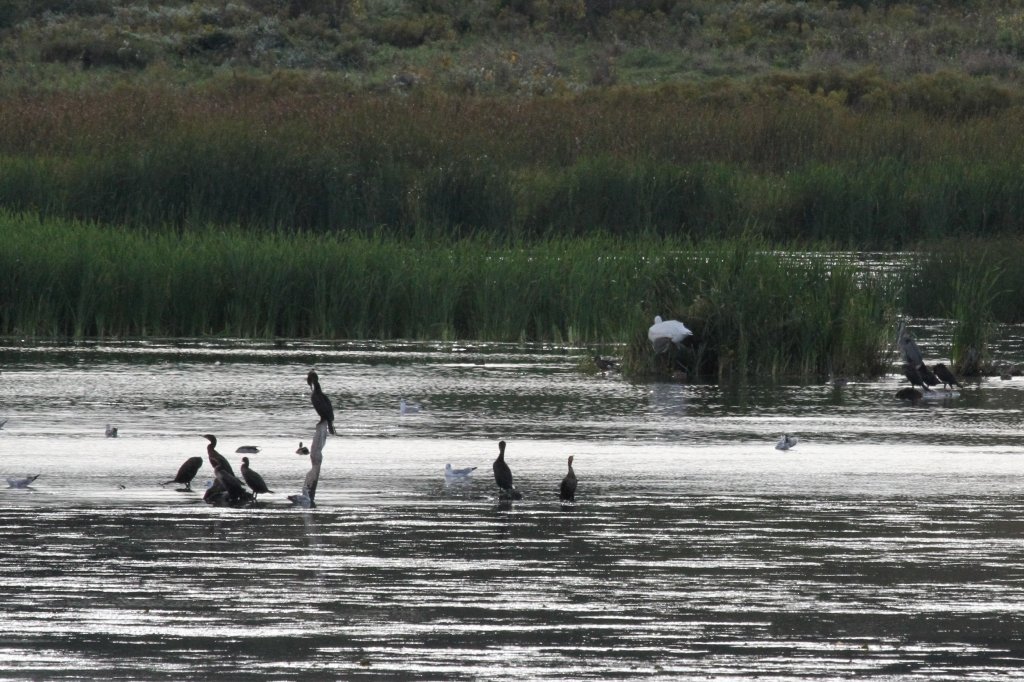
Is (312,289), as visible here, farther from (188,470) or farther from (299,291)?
(188,470)

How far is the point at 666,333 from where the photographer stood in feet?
49.7

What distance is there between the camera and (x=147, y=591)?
7133 mm

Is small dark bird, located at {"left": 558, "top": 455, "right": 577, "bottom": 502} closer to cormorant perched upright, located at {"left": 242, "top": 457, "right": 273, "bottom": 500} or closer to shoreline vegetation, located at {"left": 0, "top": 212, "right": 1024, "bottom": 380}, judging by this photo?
cormorant perched upright, located at {"left": 242, "top": 457, "right": 273, "bottom": 500}

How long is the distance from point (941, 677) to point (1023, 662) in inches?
14.3

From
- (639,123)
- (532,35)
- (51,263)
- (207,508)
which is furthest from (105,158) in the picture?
(532,35)

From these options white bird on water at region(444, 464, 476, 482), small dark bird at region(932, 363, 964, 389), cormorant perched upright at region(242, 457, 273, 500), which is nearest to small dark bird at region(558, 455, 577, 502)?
white bird on water at region(444, 464, 476, 482)

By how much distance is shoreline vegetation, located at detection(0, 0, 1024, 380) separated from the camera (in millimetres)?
16719

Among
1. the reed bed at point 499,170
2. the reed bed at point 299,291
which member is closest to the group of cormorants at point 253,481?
the reed bed at point 299,291

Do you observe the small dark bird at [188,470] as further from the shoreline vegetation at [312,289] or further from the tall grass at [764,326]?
the shoreline vegetation at [312,289]

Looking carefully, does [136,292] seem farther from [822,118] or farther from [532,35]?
[532,35]

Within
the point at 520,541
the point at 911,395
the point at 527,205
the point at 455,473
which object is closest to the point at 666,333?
the point at 911,395

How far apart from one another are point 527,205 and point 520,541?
17785 mm

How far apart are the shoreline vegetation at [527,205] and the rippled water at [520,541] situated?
2613mm

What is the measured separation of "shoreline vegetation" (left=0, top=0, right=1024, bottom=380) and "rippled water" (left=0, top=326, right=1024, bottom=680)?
103 inches
